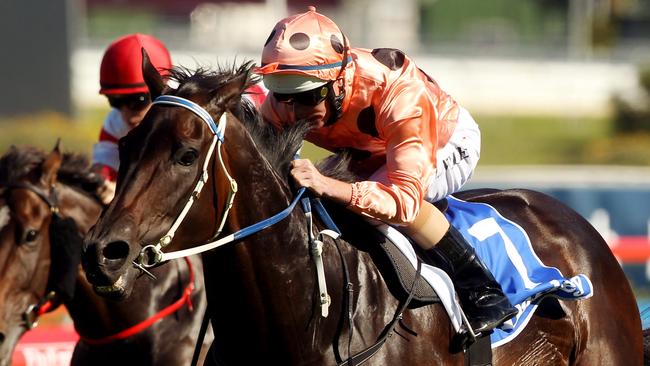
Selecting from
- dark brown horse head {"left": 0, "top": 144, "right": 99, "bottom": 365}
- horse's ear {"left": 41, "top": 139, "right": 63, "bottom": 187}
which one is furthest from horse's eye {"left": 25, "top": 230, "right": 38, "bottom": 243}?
horse's ear {"left": 41, "top": 139, "right": 63, "bottom": 187}

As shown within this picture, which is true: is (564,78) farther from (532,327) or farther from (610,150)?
(532,327)

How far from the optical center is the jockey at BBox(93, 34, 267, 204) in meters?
5.30

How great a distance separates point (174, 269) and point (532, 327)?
1.73 metres

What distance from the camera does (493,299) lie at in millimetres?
3996

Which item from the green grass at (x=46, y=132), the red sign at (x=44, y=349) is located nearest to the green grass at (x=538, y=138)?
the green grass at (x=46, y=132)

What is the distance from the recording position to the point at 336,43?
369 centimetres

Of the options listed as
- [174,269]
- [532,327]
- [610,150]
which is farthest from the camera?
[610,150]

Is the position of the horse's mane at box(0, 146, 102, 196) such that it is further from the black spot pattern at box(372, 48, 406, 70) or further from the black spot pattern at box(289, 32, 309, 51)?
the black spot pattern at box(289, 32, 309, 51)

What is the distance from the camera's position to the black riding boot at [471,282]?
3959 mm

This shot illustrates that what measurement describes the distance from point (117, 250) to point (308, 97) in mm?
967

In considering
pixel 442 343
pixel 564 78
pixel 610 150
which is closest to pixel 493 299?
pixel 442 343

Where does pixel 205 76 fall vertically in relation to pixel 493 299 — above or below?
above

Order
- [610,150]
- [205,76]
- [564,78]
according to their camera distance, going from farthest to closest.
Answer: [564,78] < [610,150] < [205,76]

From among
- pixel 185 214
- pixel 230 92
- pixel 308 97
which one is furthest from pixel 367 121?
pixel 185 214
